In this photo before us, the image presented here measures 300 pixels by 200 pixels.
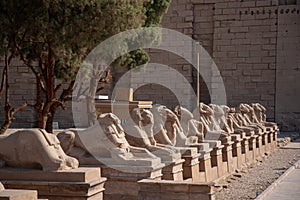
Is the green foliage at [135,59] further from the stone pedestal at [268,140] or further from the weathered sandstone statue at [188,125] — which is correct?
the weathered sandstone statue at [188,125]

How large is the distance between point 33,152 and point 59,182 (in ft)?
1.38

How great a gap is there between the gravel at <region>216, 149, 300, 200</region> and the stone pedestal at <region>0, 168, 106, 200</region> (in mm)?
3244

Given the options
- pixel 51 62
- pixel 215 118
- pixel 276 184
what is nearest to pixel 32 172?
pixel 276 184

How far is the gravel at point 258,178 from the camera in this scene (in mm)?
8398

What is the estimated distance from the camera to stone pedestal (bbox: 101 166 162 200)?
6.32 metres

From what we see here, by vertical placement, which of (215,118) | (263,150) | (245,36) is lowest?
(263,150)

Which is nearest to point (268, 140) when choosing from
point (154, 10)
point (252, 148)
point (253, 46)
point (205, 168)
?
point (252, 148)

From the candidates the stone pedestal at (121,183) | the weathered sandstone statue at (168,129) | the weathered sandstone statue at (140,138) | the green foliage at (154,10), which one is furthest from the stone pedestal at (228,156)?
the green foliage at (154,10)

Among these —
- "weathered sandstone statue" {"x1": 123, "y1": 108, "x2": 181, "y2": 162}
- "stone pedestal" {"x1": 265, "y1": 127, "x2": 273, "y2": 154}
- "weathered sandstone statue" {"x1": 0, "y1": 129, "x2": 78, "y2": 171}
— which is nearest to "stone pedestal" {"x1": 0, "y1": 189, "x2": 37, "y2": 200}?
"weathered sandstone statue" {"x1": 0, "y1": 129, "x2": 78, "y2": 171}

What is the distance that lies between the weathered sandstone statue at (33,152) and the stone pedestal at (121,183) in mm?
950

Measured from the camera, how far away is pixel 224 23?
70.7ft

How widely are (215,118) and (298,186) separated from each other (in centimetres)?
358

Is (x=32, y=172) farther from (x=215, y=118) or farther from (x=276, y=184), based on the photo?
(x=215, y=118)

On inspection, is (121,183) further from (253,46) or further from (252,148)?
(253,46)
